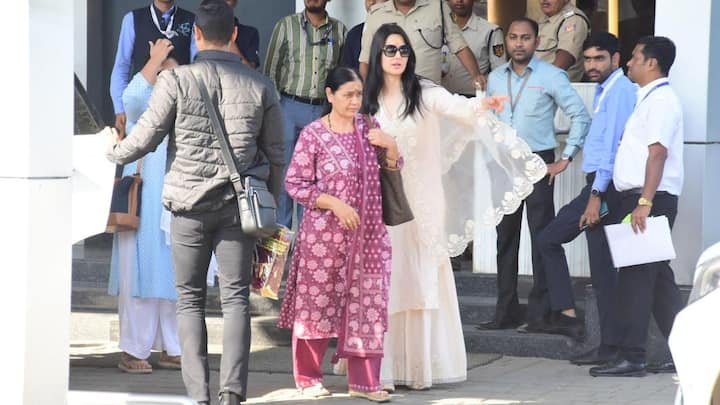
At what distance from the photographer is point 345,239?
796 cm

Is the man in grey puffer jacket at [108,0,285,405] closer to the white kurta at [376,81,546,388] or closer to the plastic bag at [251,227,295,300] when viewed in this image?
the plastic bag at [251,227,295,300]

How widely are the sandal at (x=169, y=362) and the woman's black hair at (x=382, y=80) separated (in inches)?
80.0

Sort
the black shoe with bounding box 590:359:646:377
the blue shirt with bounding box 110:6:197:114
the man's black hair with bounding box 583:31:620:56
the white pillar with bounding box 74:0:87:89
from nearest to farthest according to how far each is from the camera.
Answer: the black shoe with bounding box 590:359:646:377 → the blue shirt with bounding box 110:6:197:114 → the man's black hair with bounding box 583:31:620:56 → the white pillar with bounding box 74:0:87:89

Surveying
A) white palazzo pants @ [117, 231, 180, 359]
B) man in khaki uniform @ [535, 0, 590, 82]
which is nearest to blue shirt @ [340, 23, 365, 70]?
man in khaki uniform @ [535, 0, 590, 82]

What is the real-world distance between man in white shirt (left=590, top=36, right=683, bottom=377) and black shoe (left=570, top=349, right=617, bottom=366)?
96mm

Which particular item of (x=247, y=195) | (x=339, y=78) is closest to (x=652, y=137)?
(x=339, y=78)

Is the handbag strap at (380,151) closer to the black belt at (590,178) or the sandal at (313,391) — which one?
the sandal at (313,391)

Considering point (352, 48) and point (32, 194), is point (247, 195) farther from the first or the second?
point (352, 48)

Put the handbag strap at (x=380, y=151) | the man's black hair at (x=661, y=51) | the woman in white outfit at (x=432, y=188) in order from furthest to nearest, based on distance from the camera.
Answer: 1. the man's black hair at (x=661, y=51)
2. the woman in white outfit at (x=432, y=188)
3. the handbag strap at (x=380, y=151)

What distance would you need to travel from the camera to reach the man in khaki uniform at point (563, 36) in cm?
1073

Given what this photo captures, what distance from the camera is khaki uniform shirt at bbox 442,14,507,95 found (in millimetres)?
10781

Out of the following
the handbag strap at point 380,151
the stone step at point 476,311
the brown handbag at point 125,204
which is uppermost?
the handbag strap at point 380,151

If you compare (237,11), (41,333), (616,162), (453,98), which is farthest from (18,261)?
(237,11)

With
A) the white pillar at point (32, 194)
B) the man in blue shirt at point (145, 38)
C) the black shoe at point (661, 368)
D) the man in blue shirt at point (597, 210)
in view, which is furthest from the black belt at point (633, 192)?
the white pillar at point (32, 194)
